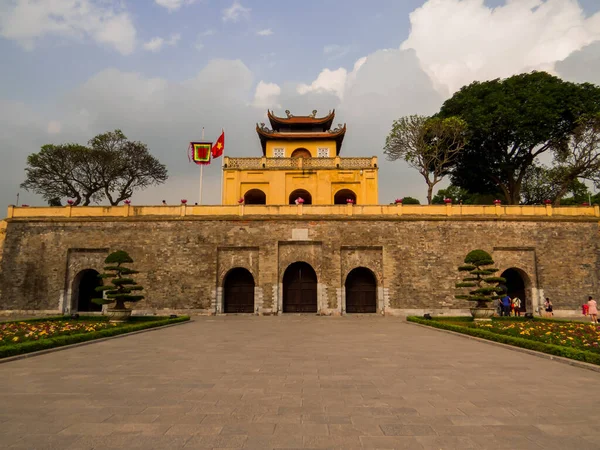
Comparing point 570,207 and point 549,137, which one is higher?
point 549,137

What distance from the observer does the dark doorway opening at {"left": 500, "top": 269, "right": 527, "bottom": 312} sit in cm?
2486

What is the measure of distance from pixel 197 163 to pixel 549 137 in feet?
91.3

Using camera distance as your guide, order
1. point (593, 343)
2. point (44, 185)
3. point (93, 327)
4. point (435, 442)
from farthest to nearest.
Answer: point (44, 185), point (93, 327), point (593, 343), point (435, 442)

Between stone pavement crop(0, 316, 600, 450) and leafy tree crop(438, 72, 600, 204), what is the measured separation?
1009 inches

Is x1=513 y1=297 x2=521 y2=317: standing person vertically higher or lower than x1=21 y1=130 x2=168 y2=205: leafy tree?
lower

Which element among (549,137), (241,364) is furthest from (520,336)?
(549,137)

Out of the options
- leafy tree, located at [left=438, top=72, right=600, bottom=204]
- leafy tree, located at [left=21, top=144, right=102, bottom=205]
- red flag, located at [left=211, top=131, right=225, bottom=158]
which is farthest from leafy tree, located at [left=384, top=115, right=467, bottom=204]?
leafy tree, located at [left=21, top=144, right=102, bottom=205]

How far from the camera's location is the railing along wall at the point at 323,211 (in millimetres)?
25156

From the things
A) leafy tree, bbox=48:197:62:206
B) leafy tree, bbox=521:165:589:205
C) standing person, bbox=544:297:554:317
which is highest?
leafy tree, bbox=521:165:589:205

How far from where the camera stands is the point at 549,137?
30.2 m

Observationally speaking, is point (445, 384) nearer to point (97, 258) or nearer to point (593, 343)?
point (593, 343)

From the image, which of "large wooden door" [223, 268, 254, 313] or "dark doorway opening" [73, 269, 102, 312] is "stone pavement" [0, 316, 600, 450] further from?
"dark doorway opening" [73, 269, 102, 312]

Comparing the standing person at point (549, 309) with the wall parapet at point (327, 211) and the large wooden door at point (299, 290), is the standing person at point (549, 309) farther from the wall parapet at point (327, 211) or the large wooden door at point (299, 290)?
the large wooden door at point (299, 290)

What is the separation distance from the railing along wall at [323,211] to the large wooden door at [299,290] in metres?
3.93
